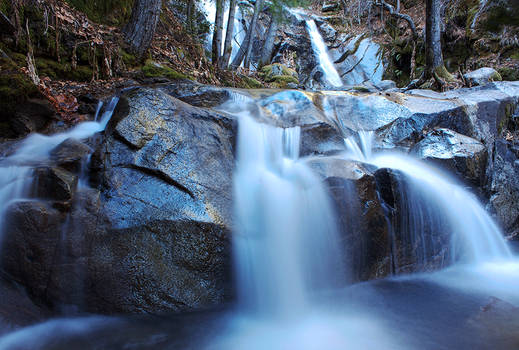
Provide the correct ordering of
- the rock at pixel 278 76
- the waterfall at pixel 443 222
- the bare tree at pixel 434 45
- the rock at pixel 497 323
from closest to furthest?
the rock at pixel 497 323 < the waterfall at pixel 443 222 < the bare tree at pixel 434 45 < the rock at pixel 278 76

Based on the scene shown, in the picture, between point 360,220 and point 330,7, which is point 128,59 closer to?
point 360,220

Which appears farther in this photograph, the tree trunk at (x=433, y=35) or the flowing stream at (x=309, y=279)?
the tree trunk at (x=433, y=35)

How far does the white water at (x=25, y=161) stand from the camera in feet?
8.34

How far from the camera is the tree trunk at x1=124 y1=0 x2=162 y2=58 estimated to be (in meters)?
6.16

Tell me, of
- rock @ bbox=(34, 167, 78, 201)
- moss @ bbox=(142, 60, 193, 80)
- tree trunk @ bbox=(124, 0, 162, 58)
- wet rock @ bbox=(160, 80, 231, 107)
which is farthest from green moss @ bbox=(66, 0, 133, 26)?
rock @ bbox=(34, 167, 78, 201)

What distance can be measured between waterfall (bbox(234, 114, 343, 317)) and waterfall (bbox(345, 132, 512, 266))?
1091 millimetres

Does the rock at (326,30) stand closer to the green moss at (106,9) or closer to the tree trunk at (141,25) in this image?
the green moss at (106,9)

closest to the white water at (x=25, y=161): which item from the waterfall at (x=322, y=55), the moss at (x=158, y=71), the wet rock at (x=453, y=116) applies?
the moss at (x=158, y=71)

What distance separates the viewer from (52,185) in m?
2.59

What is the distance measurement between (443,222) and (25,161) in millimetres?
4980

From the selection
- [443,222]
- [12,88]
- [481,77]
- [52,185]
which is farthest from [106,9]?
[481,77]

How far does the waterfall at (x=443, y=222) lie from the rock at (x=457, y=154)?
8.1 inches

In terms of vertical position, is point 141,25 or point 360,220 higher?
point 141,25

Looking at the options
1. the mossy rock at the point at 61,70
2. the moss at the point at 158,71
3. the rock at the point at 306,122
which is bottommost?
the rock at the point at 306,122
